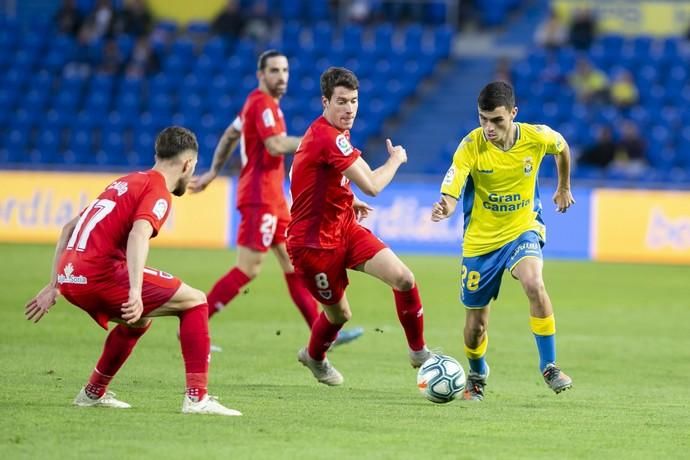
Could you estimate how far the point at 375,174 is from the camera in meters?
8.27

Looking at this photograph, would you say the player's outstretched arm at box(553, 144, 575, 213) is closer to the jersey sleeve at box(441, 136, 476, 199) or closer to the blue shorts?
the blue shorts

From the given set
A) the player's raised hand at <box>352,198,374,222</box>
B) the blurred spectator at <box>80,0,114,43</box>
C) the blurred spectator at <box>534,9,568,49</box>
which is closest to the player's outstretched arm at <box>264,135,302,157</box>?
the player's raised hand at <box>352,198,374,222</box>

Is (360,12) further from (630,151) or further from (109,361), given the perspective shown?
(109,361)

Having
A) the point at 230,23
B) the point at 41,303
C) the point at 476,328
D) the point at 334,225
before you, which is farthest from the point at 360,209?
the point at 230,23

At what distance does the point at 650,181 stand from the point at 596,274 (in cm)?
447

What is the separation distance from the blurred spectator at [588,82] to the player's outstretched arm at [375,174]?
17.7m

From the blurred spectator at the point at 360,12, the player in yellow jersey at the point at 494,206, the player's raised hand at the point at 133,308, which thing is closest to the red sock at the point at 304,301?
the player in yellow jersey at the point at 494,206

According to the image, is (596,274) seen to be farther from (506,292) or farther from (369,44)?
(369,44)

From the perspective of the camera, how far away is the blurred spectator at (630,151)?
23.0 metres

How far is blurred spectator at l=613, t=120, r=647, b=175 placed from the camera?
2303cm

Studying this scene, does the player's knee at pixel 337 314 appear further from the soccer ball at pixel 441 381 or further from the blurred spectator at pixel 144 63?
the blurred spectator at pixel 144 63

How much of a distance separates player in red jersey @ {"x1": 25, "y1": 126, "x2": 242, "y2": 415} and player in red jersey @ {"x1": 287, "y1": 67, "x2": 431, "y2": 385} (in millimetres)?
1246

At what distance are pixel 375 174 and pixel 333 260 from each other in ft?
2.53

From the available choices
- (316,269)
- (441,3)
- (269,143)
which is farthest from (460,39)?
(316,269)
